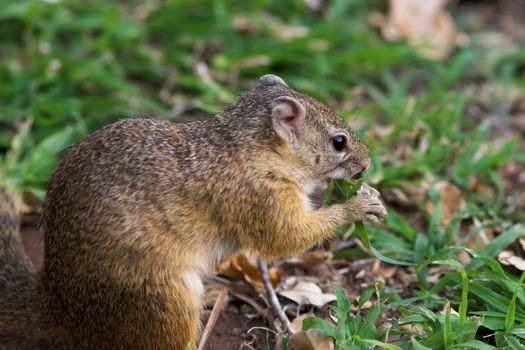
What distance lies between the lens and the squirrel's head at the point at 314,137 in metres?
4.62

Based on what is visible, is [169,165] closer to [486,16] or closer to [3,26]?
[3,26]

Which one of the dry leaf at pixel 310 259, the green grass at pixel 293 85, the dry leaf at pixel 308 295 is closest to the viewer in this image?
the dry leaf at pixel 308 295

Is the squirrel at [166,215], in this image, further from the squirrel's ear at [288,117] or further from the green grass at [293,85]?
the green grass at [293,85]

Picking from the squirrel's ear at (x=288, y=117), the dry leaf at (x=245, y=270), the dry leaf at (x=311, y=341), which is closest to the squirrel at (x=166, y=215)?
the squirrel's ear at (x=288, y=117)

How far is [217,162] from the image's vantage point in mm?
4559

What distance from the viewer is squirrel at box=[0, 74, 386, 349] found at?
168 inches

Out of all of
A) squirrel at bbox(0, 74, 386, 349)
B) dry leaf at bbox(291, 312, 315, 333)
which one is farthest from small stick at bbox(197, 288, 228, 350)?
dry leaf at bbox(291, 312, 315, 333)

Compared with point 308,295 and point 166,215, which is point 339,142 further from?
point 166,215

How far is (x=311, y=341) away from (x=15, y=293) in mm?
1649

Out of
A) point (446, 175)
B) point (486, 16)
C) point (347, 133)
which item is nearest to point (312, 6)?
point (486, 16)

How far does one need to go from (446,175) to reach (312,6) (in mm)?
2633

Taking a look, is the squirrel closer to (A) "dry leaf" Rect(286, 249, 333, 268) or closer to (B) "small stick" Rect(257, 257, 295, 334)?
(B) "small stick" Rect(257, 257, 295, 334)

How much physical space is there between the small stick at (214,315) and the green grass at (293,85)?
82 centimetres

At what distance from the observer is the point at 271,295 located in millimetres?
4832
